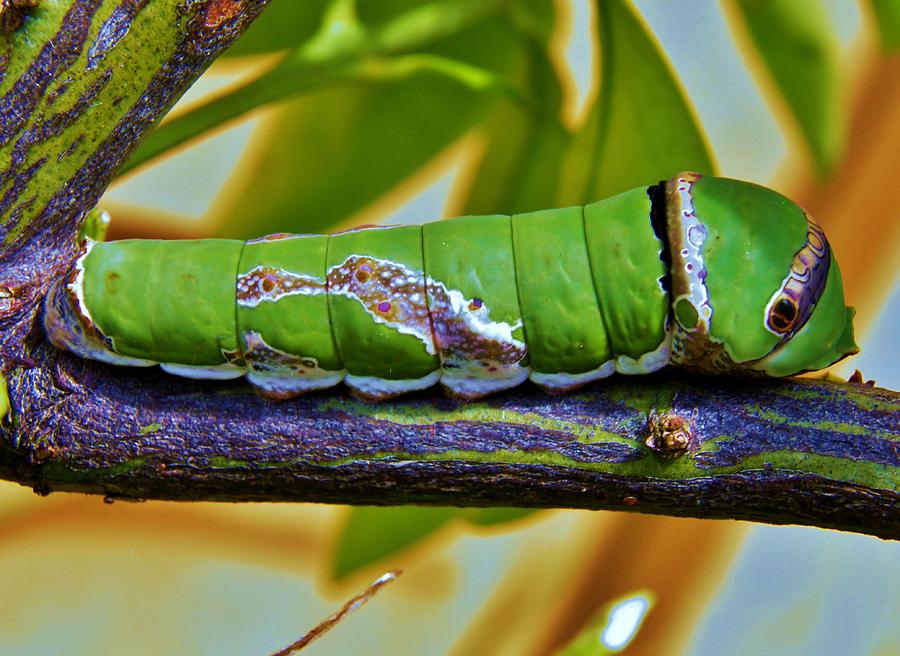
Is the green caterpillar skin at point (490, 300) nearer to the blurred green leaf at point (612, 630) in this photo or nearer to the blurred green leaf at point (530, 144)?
the blurred green leaf at point (612, 630)

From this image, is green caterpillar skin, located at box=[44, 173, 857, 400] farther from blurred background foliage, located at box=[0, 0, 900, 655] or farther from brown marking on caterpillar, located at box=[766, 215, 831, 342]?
blurred background foliage, located at box=[0, 0, 900, 655]

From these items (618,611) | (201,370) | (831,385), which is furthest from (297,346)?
(831,385)

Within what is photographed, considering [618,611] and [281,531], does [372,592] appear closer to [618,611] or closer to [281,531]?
[618,611]

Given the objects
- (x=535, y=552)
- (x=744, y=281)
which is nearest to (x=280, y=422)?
(x=744, y=281)

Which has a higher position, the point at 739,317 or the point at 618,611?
the point at 739,317

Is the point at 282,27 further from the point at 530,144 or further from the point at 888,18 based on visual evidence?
the point at 888,18
